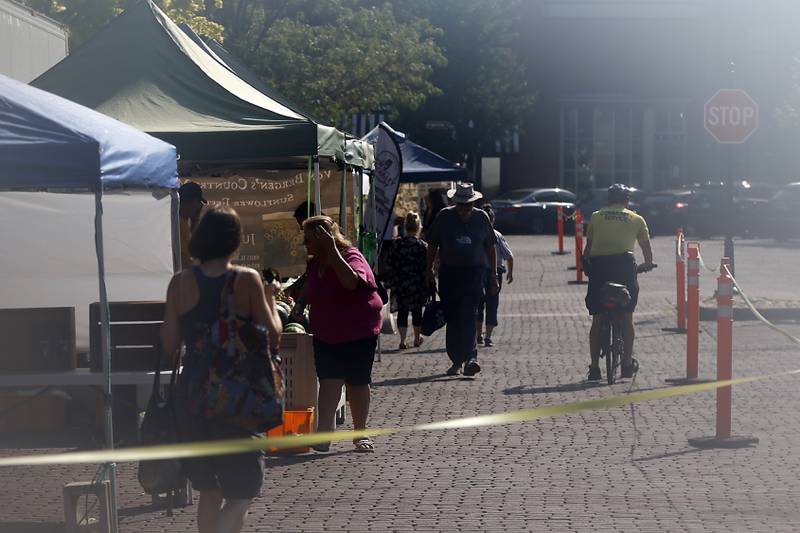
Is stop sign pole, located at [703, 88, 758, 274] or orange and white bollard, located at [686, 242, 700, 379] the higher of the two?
stop sign pole, located at [703, 88, 758, 274]

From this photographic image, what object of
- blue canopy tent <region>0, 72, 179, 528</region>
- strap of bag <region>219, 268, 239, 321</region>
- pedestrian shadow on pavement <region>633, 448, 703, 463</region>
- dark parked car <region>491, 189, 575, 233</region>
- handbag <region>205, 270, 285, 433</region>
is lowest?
dark parked car <region>491, 189, 575, 233</region>

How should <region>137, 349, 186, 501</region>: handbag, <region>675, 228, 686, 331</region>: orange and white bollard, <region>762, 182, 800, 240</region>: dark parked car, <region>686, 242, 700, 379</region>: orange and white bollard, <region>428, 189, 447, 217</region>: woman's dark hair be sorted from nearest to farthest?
<region>137, 349, 186, 501</region>: handbag → <region>686, 242, 700, 379</region>: orange and white bollard → <region>675, 228, 686, 331</region>: orange and white bollard → <region>428, 189, 447, 217</region>: woman's dark hair → <region>762, 182, 800, 240</region>: dark parked car

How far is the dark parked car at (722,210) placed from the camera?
4497 cm

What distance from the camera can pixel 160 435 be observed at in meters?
6.42

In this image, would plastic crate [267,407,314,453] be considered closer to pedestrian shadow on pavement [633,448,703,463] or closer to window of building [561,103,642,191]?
pedestrian shadow on pavement [633,448,703,463]

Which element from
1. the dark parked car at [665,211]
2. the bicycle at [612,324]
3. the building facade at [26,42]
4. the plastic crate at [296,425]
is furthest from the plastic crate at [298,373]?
the dark parked car at [665,211]

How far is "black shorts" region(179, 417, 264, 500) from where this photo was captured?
6.04 meters

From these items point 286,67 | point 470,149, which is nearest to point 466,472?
point 286,67

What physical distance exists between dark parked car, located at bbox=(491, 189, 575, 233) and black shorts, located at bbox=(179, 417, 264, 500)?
41867 mm

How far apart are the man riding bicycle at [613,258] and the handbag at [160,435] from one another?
6.94 metres

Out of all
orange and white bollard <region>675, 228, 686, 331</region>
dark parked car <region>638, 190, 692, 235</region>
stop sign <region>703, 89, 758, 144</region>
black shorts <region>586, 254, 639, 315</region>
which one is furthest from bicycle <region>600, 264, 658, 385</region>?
dark parked car <region>638, 190, 692, 235</region>

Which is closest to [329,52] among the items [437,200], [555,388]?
[437,200]

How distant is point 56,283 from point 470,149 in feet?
156

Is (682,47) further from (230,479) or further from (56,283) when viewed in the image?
(230,479)
